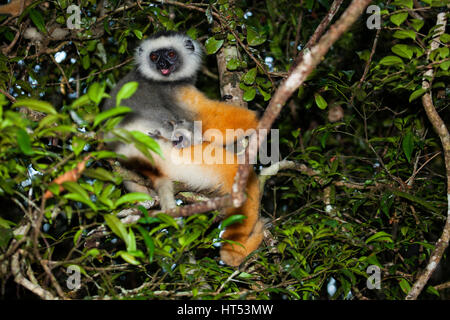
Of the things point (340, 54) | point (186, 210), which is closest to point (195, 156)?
point (186, 210)

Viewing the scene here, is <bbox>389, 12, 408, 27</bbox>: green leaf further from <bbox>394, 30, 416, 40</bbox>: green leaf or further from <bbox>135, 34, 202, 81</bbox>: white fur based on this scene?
<bbox>135, 34, 202, 81</bbox>: white fur

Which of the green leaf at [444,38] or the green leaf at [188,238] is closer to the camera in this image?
the green leaf at [188,238]

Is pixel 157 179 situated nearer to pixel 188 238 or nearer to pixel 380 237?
pixel 188 238

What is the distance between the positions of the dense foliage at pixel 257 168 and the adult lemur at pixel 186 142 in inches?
12.4

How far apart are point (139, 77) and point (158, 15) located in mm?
1067

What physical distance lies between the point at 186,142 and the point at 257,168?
1.69 m

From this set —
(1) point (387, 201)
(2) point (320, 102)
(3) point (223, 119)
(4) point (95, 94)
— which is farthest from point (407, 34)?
(4) point (95, 94)

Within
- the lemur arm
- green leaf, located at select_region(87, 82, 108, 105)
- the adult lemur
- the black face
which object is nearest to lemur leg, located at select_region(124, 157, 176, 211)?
the adult lemur

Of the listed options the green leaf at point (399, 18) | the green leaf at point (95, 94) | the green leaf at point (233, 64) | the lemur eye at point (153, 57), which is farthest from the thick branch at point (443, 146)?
the green leaf at point (95, 94)

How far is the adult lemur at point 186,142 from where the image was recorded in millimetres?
4055

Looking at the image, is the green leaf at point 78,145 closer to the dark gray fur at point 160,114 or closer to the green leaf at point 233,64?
the dark gray fur at point 160,114

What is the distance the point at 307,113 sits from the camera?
25.0 ft

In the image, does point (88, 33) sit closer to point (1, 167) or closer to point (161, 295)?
point (1, 167)
